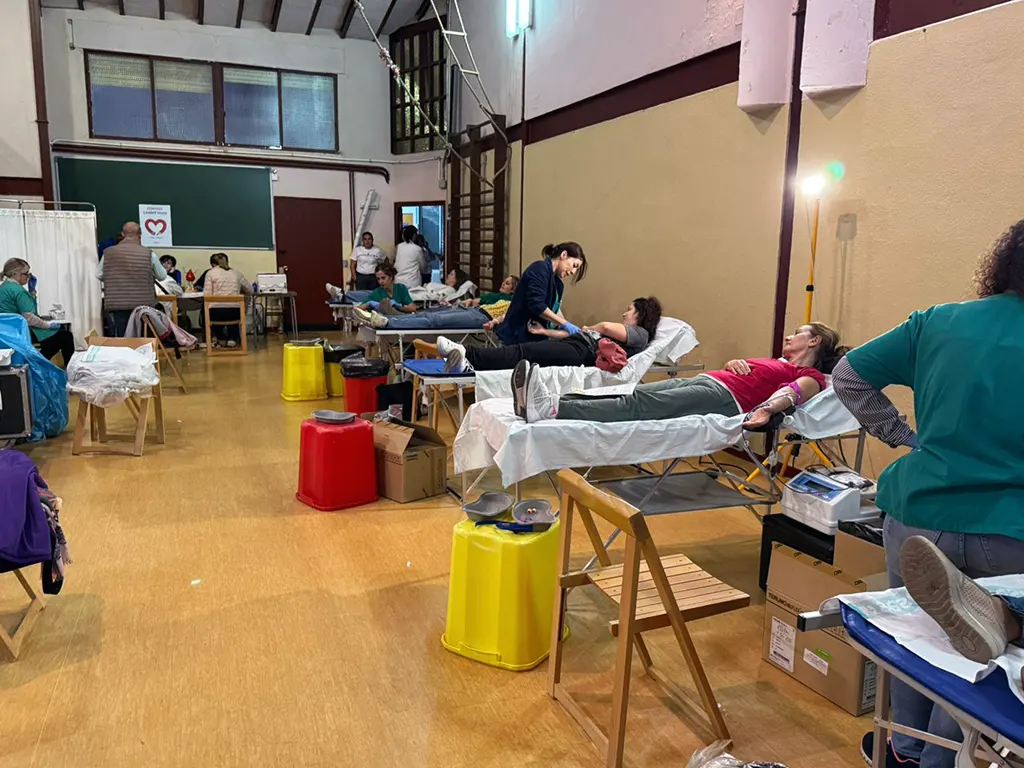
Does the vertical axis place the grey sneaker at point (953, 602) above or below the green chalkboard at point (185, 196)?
below

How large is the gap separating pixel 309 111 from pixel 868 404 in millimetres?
10766

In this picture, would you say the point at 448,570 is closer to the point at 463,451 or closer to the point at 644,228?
the point at 463,451

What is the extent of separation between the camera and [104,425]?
191 inches

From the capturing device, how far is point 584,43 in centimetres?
640

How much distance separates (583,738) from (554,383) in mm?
2394

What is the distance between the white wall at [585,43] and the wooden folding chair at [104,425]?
4.08 meters

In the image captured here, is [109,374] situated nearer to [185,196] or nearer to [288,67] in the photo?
[185,196]

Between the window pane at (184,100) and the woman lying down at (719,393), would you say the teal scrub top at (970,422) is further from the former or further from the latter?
the window pane at (184,100)

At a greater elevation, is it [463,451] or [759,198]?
[759,198]

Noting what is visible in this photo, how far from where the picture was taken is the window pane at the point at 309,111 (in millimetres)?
10766

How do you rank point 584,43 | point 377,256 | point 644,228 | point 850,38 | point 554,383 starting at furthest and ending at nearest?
point 377,256, point 584,43, point 644,228, point 554,383, point 850,38

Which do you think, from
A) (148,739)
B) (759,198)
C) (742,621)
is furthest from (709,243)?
(148,739)

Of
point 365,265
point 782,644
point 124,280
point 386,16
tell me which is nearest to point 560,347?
point 782,644

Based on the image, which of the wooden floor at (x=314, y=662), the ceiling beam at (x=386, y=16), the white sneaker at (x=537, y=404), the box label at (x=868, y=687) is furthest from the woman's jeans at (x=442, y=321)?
the ceiling beam at (x=386, y=16)
